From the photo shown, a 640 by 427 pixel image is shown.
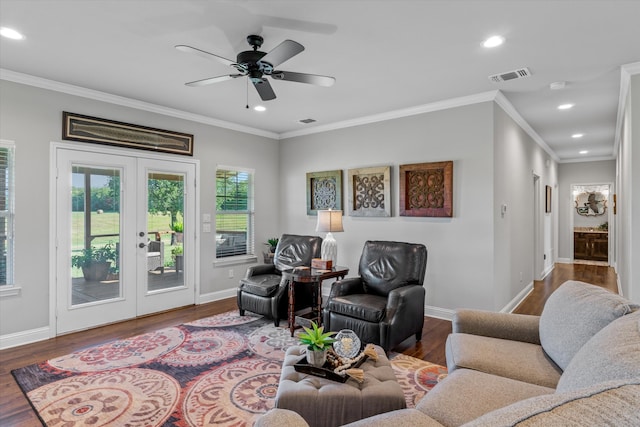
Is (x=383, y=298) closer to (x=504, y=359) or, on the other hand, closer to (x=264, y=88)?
(x=504, y=359)

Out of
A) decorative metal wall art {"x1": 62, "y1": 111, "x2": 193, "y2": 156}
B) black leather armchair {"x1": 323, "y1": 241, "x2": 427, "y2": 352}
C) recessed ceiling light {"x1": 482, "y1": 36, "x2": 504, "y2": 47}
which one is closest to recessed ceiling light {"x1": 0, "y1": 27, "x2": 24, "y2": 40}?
decorative metal wall art {"x1": 62, "y1": 111, "x2": 193, "y2": 156}

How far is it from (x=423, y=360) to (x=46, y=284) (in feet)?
12.8

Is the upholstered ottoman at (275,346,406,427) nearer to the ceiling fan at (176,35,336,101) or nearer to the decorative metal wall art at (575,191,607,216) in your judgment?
the ceiling fan at (176,35,336,101)

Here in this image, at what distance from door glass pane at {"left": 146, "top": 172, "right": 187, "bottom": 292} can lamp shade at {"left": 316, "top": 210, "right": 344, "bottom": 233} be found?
201 cm

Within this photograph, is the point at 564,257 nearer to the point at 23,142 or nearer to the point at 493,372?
the point at 493,372

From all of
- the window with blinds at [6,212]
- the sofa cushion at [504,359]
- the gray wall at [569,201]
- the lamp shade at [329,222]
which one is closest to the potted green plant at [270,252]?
the lamp shade at [329,222]

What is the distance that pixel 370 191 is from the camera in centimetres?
507

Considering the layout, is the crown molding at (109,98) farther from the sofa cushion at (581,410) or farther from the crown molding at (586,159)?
the crown molding at (586,159)

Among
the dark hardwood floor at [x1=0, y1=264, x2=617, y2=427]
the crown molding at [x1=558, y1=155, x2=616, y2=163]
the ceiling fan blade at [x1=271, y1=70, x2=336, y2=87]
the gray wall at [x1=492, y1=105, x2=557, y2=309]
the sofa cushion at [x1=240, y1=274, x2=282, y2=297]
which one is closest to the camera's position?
the dark hardwood floor at [x1=0, y1=264, x2=617, y2=427]

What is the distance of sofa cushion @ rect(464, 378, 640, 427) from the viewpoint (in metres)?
0.64

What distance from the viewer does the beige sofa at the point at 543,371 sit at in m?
0.68

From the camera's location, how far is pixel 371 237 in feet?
16.7

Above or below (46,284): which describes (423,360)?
below

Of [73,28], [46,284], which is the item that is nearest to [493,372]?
[73,28]
